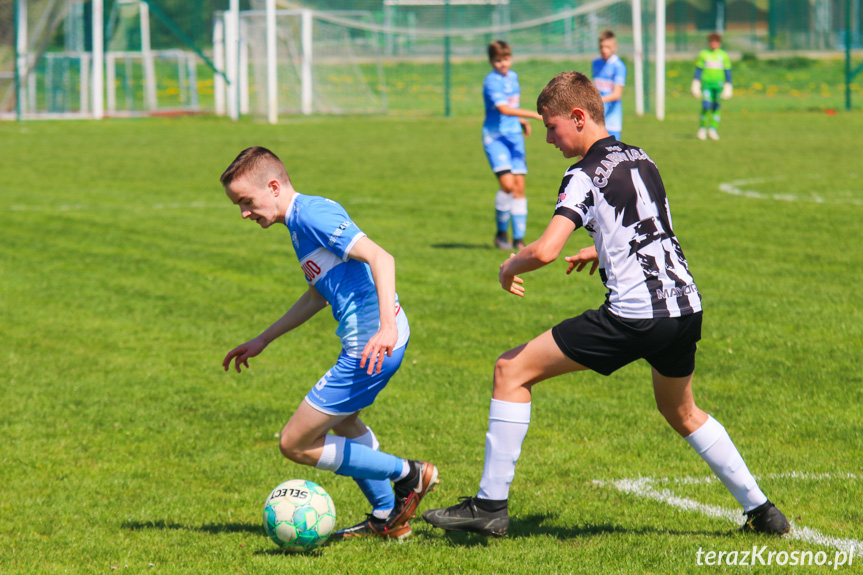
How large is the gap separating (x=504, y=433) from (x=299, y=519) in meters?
0.97

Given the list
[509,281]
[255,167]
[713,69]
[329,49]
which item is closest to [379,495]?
[509,281]

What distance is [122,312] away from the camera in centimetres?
919

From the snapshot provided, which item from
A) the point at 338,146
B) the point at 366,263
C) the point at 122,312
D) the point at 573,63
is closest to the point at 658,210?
the point at 366,263

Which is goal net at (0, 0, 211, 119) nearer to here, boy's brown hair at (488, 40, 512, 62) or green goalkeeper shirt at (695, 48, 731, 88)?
green goalkeeper shirt at (695, 48, 731, 88)

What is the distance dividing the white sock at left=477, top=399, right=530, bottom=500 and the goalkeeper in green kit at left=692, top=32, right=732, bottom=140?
2204 cm

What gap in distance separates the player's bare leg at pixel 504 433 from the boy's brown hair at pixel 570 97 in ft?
3.00

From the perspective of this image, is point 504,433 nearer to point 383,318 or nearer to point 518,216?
point 383,318

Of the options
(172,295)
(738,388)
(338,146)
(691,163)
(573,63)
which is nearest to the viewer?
(738,388)

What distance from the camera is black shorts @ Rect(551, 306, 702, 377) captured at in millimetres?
4027

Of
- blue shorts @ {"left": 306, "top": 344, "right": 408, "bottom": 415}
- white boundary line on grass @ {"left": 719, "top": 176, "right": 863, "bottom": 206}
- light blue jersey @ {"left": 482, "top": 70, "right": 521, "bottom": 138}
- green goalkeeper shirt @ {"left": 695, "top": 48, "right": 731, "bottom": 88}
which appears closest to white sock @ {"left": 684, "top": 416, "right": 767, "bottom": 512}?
blue shorts @ {"left": 306, "top": 344, "right": 408, "bottom": 415}

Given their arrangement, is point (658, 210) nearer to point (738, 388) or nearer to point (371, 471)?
point (371, 471)

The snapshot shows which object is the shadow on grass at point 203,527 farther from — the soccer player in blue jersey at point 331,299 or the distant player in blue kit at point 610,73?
the distant player in blue kit at point 610,73

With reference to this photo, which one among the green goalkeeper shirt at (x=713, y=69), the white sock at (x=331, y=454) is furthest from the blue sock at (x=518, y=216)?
the green goalkeeper shirt at (x=713, y=69)

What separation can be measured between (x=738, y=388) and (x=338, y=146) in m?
18.7
